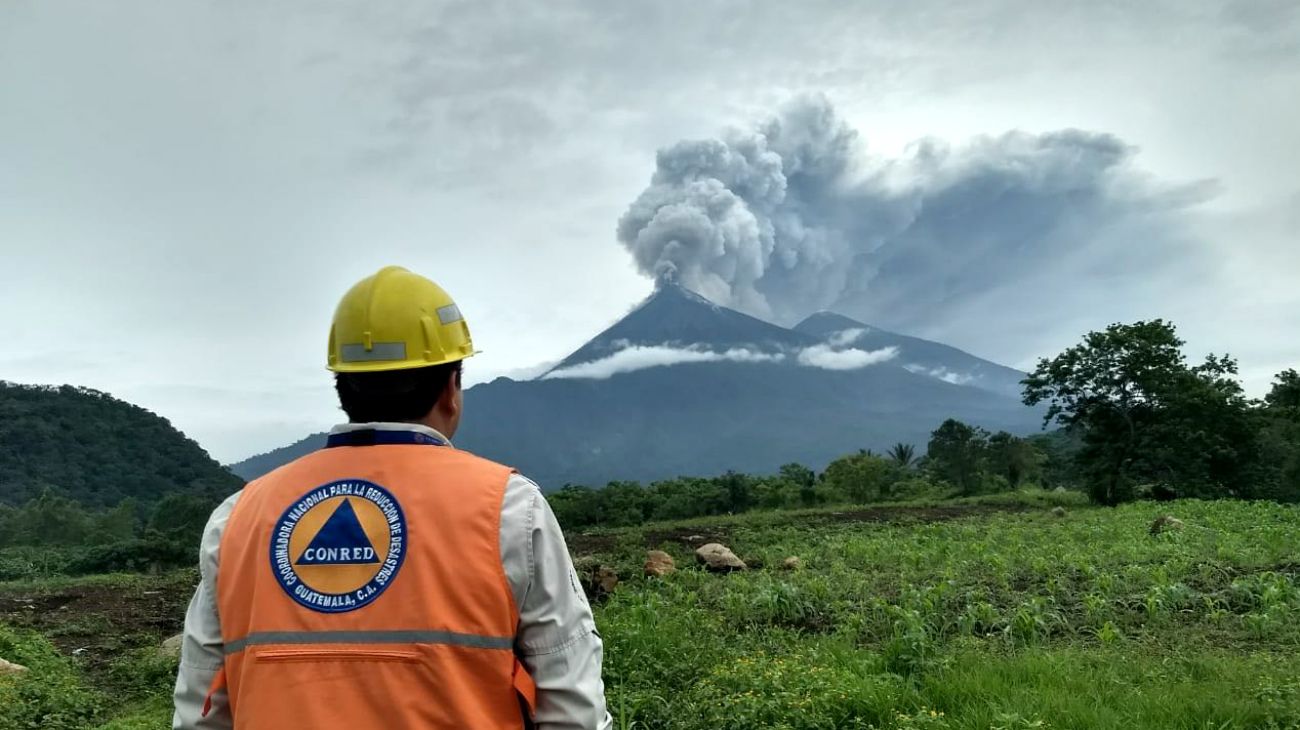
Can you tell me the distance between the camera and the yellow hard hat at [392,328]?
1798 millimetres

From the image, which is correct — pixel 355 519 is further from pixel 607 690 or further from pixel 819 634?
pixel 819 634

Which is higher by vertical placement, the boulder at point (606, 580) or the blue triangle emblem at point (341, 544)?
the blue triangle emblem at point (341, 544)

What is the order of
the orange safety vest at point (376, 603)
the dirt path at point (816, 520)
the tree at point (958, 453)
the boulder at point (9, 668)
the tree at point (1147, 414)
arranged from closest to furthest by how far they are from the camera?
the orange safety vest at point (376, 603) < the boulder at point (9, 668) < the dirt path at point (816, 520) < the tree at point (1147, 414) < the tree at point (958, 453)

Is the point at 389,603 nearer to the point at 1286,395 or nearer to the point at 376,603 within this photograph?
the point at 376,603

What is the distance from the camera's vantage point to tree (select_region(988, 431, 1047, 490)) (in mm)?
33938

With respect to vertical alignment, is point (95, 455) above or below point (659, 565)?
above

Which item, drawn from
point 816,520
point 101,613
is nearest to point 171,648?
point 101,613

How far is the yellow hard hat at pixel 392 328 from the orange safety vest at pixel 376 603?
0.24 meters

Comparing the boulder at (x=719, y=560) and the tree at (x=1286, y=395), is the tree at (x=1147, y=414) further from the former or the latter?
the boulder at (x=719, y=560)

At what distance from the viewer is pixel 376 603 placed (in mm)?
1505

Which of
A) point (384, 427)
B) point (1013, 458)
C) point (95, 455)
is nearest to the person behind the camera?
point (384, 427)

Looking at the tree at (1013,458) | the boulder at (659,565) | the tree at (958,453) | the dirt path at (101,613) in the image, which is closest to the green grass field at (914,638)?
the dirt path at (101,613)

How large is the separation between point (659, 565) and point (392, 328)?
9.69 m

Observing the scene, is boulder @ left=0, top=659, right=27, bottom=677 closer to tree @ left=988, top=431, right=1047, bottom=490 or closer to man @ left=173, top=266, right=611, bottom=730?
man @ left=173, top=266, right=611, bottom=730
